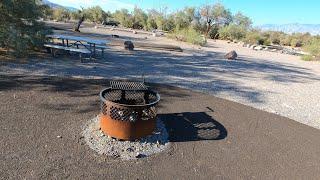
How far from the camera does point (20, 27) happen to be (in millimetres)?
11078

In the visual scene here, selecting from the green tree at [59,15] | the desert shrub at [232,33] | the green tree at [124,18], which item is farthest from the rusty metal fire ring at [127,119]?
the green tree at [124,18]

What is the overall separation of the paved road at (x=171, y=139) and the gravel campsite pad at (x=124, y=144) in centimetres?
13

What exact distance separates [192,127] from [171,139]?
0.74m

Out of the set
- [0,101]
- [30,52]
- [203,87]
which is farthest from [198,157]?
[30,52]

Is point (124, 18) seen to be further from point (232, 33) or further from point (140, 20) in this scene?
point (232, 33)

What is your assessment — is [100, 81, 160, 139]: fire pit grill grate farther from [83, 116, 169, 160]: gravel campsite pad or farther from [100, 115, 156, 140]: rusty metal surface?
[83, 116, 169, 160]: gravel campsite pad

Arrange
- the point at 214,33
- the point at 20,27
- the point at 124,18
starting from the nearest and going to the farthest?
the point at 20,27 < the point at 214,33 < the point at 124,18

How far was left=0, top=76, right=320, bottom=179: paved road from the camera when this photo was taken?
4496mm

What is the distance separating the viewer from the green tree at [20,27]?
1018 cm

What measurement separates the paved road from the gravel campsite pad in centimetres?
13

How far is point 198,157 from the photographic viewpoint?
16.7 feet

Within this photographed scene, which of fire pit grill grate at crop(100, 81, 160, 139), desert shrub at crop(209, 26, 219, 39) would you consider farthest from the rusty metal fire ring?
desert shrub at crop(209, 26, 219, 39)

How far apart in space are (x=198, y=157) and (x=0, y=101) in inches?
164

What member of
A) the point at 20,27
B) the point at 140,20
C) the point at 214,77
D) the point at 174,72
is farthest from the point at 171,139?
the point at 140,20
